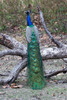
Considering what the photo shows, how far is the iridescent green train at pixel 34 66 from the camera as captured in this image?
395 cm

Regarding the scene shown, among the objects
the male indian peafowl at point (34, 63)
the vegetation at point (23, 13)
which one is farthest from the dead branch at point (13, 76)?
the vegetation at point (23, 13)

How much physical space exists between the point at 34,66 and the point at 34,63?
1.9 inches

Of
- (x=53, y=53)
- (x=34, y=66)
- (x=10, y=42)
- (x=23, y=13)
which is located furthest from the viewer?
(x=23, y=13)

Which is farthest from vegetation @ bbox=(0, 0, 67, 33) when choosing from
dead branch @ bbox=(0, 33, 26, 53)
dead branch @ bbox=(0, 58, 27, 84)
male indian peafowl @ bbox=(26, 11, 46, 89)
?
male indian peafowl @ bbox=(26, 11, 46, 89)

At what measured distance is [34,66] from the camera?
13.3ft

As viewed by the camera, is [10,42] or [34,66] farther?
[10,42]

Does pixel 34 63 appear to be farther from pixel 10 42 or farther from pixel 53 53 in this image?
pixel 10 42

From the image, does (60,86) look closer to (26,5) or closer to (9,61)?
(9,61)

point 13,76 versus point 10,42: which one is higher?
point 10,42

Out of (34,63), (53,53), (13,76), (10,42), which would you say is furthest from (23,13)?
(34,63)

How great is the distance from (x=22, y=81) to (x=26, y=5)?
259 inches

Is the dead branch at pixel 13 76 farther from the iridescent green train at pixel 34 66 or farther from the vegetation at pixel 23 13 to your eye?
the vegetation at pixel 23 13

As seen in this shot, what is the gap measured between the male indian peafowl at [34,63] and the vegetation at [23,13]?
520 centimetres

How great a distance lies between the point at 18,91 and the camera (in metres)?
3.82
